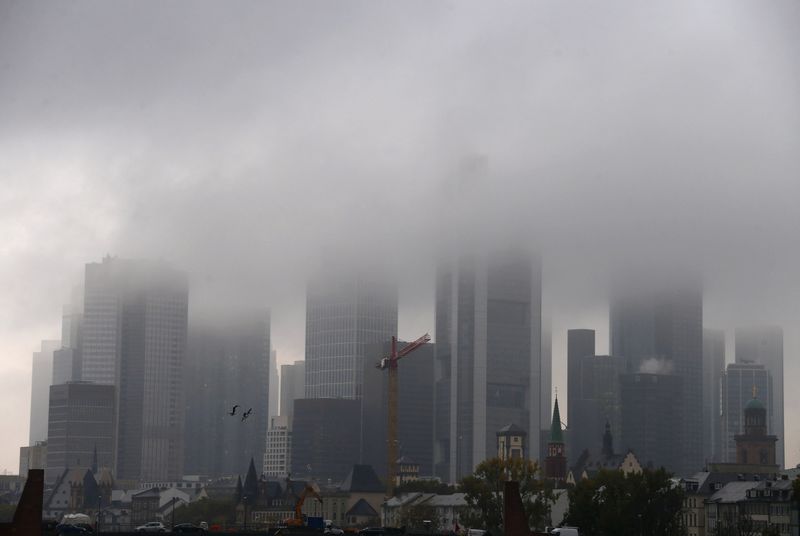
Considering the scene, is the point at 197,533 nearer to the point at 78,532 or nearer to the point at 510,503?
the point at 78,532

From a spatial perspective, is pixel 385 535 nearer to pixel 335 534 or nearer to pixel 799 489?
pixel 335 534

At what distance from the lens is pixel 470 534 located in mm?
199000

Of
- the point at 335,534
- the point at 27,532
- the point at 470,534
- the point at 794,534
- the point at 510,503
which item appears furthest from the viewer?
the point at 470,534

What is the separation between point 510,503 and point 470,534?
32032 mm

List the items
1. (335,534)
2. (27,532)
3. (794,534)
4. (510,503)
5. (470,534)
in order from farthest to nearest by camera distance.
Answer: (470,534)
(335,534)
(510,503)
(27,532)
(794,534)

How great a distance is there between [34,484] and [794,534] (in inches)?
2566

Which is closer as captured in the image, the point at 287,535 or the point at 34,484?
the point at 34,484

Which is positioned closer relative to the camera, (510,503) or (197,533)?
(510,503)

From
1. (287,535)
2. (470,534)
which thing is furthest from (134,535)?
(470,534)

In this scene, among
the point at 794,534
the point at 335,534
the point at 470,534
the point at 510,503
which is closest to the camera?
the point at 794,534

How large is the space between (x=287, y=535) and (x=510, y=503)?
2562 centimetres

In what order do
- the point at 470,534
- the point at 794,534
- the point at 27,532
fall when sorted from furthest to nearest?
1. the point at 470,534
2. the point at 27,532
3. the point at 794,534

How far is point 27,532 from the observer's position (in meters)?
144

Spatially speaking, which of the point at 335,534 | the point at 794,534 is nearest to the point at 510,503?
the point at 335,534
